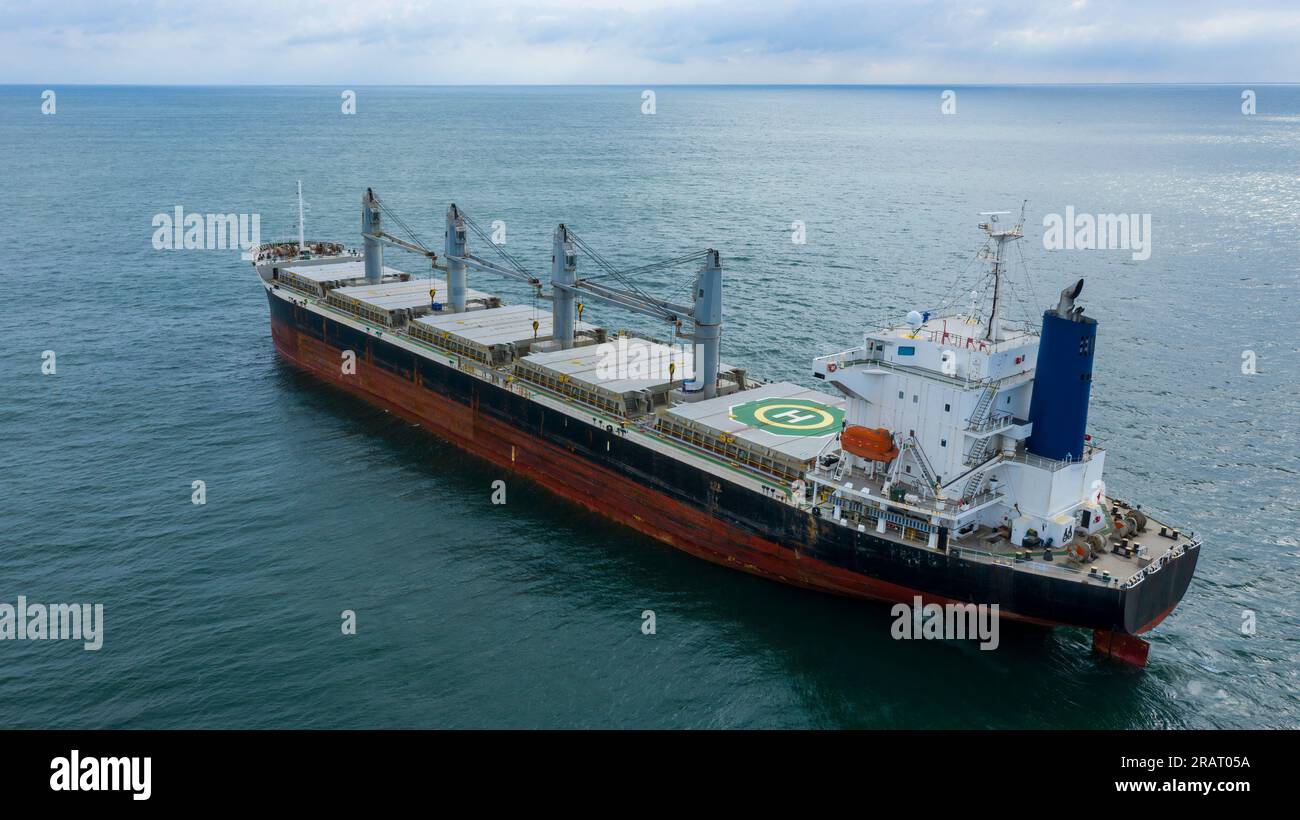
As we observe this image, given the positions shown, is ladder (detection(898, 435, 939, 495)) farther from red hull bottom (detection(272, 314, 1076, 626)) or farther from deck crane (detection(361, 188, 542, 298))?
deck crane (detection(361, 188, 542, 298))

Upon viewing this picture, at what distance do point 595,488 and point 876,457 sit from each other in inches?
674

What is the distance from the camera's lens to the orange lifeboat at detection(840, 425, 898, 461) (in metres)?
→ 41.4

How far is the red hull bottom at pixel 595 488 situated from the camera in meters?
43.2

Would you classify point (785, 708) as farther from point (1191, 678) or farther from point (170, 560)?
point (170, 560)

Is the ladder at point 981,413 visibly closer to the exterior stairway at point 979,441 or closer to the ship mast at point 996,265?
the exterior stairway at point 979,441

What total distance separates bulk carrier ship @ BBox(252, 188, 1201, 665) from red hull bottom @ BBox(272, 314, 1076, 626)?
0.12m

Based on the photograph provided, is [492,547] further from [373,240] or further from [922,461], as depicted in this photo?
[373,240]

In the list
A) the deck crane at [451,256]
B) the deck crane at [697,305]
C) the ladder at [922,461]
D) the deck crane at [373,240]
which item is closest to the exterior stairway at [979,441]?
the ladder at [922,461]

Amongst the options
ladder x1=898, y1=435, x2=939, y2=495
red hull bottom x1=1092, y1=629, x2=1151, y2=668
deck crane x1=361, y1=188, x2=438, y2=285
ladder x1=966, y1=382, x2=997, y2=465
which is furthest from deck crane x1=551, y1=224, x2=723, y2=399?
red hull bottom x1=1092, y1=629, x2=1151, y2=668

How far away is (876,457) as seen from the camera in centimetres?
4138

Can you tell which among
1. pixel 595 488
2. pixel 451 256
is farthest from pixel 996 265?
pixel 451 256

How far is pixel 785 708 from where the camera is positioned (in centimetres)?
3603

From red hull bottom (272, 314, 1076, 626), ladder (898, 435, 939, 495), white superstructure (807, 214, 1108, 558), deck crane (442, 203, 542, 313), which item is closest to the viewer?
Answer: white superstructure (807, 214, 1108, 558)
